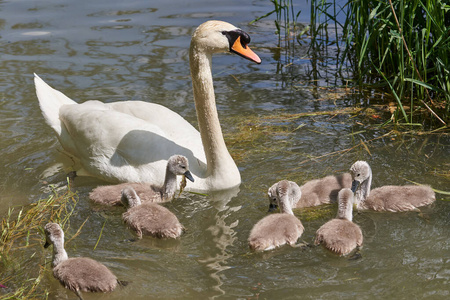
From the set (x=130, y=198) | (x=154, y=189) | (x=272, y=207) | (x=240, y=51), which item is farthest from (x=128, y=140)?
(x=272, y=207)

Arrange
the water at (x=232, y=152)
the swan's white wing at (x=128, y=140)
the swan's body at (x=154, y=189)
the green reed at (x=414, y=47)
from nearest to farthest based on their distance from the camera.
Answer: the water at (x=232, y=152) < the swan's body at (x=154, y=189) < the swan's white wing at (x=128, y=140) < the green reed at (x=414, y=47)

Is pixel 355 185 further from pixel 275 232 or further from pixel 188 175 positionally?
pixel 188 175

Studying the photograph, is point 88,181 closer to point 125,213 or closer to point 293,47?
point 125,213

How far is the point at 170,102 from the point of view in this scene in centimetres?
955

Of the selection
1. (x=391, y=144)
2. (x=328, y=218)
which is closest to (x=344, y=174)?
(x=328, y=218)

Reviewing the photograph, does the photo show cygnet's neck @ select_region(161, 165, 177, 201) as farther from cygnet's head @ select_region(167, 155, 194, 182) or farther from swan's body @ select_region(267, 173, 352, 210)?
swan's body @ select_region(267, 173, 352, 210)

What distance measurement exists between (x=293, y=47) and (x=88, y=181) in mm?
5595

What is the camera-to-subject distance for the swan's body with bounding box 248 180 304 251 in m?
5.62

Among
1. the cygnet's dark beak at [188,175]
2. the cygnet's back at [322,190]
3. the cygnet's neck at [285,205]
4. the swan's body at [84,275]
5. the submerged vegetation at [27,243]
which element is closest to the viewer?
the swan's body at [84,275]

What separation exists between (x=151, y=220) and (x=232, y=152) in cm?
218

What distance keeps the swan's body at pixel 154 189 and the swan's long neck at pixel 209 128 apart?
0.30 m

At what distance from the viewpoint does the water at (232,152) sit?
17.4ft

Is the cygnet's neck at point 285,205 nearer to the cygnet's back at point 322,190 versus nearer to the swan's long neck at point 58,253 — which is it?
the cygnet's back at point 322,190

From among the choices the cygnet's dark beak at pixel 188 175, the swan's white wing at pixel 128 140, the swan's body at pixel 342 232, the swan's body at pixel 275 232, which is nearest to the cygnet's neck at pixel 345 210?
the swan's body at pixel 342 232
